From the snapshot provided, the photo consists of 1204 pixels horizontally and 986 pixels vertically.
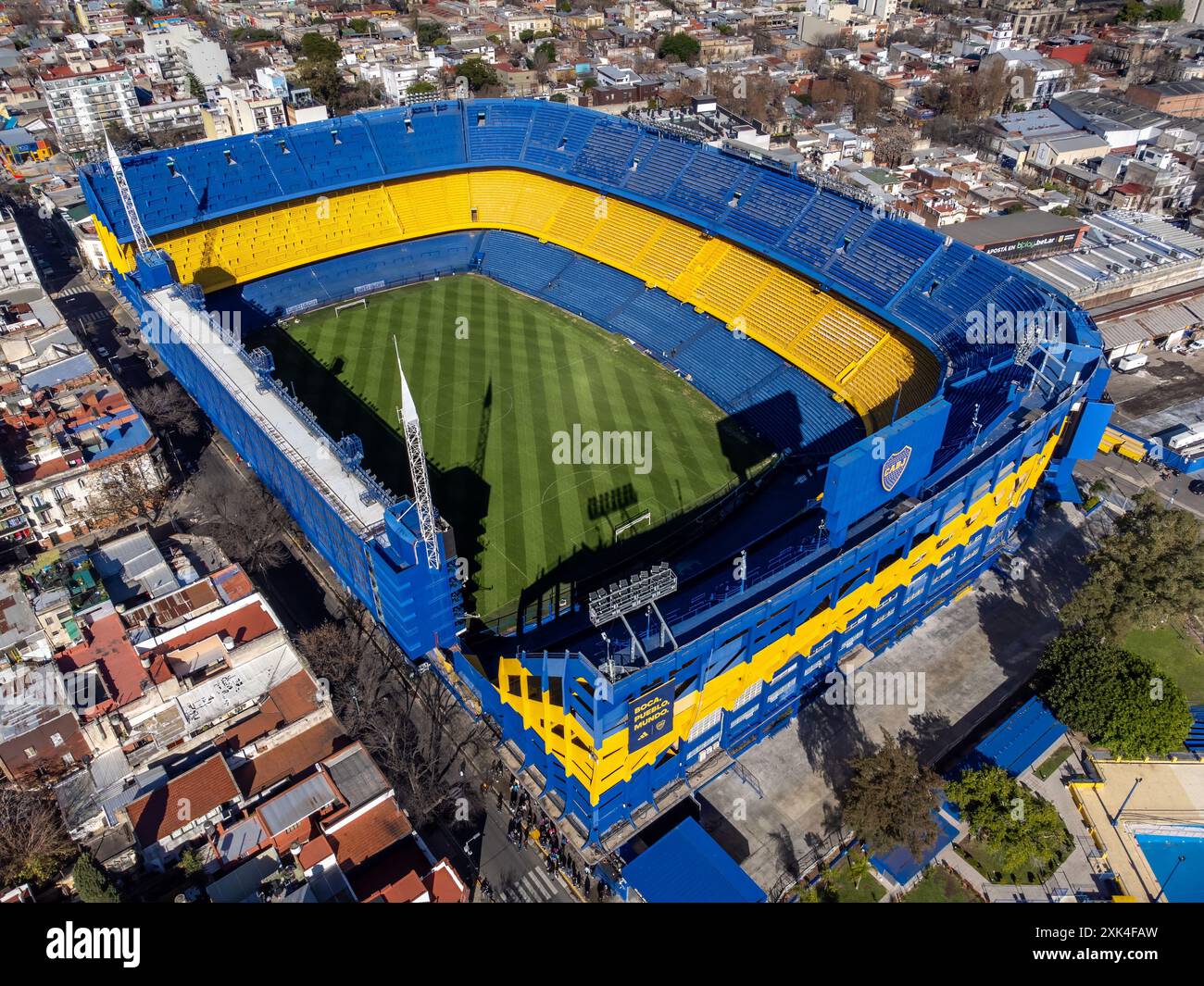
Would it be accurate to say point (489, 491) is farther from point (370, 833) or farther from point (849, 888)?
point (849, 888)

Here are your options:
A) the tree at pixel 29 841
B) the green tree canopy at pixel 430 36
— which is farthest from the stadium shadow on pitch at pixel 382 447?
the green tree canopy at pixel 430 36

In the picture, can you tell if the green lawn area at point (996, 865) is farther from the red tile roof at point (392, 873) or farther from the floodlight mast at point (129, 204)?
the floodlight mast at point (129, 204)

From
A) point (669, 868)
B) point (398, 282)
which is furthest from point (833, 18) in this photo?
point (669, 868)

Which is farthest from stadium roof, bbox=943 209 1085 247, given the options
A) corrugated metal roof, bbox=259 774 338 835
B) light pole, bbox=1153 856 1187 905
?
corrugated metal roof, bbox=259 774 338 835

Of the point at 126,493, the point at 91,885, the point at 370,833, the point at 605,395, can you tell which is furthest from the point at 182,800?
the point at 605,395

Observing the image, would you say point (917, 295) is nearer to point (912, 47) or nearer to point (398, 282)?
point (398, 282)
